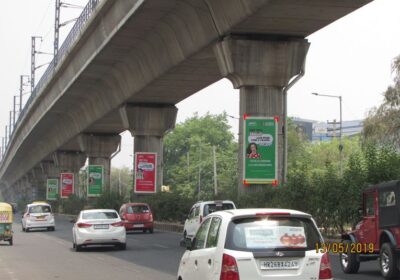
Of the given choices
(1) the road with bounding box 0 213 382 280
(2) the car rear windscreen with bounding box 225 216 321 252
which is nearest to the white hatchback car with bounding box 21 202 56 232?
(1) the road with bounding box 0 213 382 280

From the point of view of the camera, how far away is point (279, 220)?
29.5 feet

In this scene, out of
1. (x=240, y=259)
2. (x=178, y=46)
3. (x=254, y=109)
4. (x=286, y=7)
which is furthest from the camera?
(x=178, y=46)

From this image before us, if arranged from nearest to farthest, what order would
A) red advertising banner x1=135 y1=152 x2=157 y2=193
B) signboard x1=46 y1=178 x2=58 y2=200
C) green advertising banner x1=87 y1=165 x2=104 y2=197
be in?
red advertising banner x1=135 y1=152 x2=157 y2=193
green advertising banner x1=87 y1=165 x2=104 y2=197
signboard x1=46 y1=178 x2=58 y2=200

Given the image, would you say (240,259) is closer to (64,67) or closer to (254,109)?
(254,109)


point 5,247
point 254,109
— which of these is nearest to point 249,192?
point 254,109

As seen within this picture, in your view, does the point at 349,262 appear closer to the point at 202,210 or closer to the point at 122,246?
the point at 202,210

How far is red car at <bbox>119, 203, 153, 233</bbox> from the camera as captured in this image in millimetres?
38691

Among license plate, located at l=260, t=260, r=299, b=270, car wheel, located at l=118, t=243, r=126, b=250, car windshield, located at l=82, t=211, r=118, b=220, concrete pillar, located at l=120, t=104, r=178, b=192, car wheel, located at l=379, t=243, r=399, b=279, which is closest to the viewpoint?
license plate, located at l=260, t=260, r=299, b=270

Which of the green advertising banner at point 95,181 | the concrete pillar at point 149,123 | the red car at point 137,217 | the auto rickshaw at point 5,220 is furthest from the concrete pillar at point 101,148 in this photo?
the auto rickshaw at point 5,220

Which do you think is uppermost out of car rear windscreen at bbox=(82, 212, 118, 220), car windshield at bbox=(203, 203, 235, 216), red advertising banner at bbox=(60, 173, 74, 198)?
red advertising banner at bbox=(60, 173, 74, 198)

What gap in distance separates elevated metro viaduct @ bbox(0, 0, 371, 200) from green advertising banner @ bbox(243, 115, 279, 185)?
1.62 ft

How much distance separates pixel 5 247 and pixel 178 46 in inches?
414

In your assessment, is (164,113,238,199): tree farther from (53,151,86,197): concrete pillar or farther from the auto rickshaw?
the auto rickshaw

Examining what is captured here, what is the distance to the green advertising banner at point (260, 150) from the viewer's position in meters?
27.1
